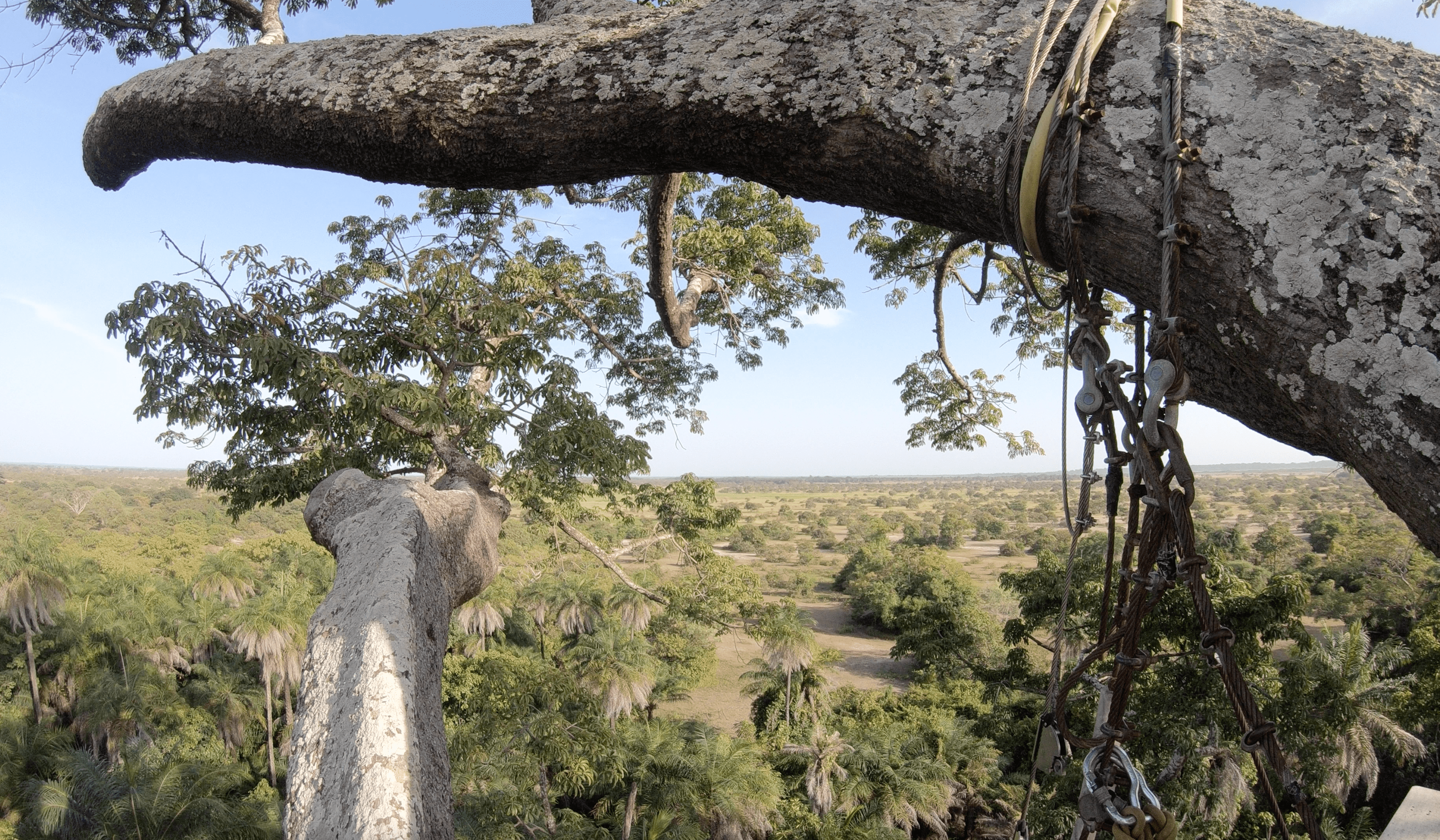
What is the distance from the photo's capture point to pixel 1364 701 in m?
15.1

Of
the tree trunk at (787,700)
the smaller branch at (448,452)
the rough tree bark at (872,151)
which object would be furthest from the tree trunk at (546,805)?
the rough tree bark at (872,151)

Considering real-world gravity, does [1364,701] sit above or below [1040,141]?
below

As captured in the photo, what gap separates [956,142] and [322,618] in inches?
66.7

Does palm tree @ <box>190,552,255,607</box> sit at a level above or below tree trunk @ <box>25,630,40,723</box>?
above

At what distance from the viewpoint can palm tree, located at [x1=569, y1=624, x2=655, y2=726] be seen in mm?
20219

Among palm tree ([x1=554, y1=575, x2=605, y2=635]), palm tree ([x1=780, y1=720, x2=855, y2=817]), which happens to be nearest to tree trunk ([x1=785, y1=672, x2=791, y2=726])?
palm tree ([x1=780, y1=720, x2=855, y2=817])

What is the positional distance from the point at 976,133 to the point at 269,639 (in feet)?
91.3

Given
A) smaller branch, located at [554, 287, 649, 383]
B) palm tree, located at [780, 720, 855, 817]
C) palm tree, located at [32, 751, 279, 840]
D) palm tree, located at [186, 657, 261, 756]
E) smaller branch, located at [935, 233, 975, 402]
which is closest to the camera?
smaller branch, located at [935, 233, 975, 402]

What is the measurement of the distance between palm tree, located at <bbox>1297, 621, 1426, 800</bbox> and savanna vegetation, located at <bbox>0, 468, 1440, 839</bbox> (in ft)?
0.32

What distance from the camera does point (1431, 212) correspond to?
2.83 feet

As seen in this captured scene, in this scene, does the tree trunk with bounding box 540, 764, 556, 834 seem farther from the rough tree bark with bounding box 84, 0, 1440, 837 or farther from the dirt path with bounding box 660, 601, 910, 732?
the rough tree bark with bounding box 84, 0, 1440, 837

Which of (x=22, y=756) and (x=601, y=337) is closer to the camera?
(x=601, y=337)

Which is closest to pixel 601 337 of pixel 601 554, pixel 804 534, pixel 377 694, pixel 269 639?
pixel 601 554

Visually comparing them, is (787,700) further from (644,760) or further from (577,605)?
(577,605)
